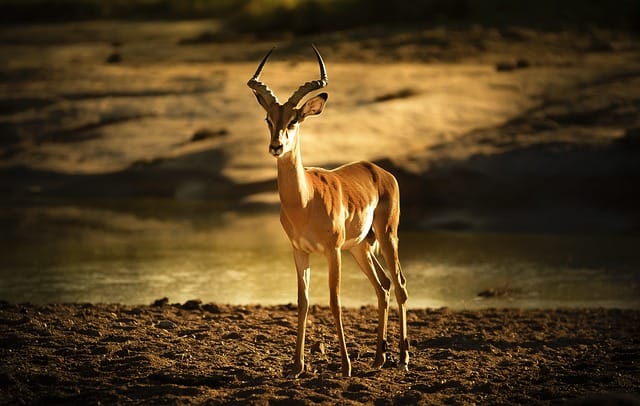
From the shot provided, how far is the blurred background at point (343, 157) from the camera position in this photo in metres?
14.3

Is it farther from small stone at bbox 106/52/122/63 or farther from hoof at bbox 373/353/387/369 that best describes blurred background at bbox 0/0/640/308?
hoof at bbox 373/353/387/369

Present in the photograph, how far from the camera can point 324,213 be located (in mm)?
8859

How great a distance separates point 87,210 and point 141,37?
15.2m

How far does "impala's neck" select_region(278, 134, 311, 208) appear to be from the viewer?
8.73m

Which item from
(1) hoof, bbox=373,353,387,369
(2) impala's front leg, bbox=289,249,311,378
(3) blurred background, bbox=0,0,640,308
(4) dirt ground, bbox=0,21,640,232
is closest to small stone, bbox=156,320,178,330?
(2) impala's front leg, bbox=289,249,311,378

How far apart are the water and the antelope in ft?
10.1

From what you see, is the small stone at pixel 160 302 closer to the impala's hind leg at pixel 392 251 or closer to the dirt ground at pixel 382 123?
the impala's hind leg at pixel 392 251

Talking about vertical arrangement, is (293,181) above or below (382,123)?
below

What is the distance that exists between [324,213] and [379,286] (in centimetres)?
102

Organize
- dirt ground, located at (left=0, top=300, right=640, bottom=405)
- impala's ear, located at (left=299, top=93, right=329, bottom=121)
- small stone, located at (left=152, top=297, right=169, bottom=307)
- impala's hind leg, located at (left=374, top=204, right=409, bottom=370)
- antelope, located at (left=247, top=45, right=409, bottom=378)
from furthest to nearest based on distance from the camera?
small stone, located at (left=152, top=297, right=169, bottom=307)
impala's hind leg, located at (left=374, top=204, right=409, bottom=370)
impala's ear, located at (left=299, top=93, right=329, bottom=121)
antelope, located at (left=247, top=45, right=409, bottom=378)
dirt ground, located at (left=0, top=300, right=640, bottom=405)

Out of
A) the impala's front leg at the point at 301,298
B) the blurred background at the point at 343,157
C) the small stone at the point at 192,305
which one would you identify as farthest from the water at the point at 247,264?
the impala's front leg at the point at 301,298

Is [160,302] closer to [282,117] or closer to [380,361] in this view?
[380,361]

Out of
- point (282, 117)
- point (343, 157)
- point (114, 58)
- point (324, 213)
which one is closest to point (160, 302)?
point (324, 213)

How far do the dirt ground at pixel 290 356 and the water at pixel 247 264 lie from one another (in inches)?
51.4
